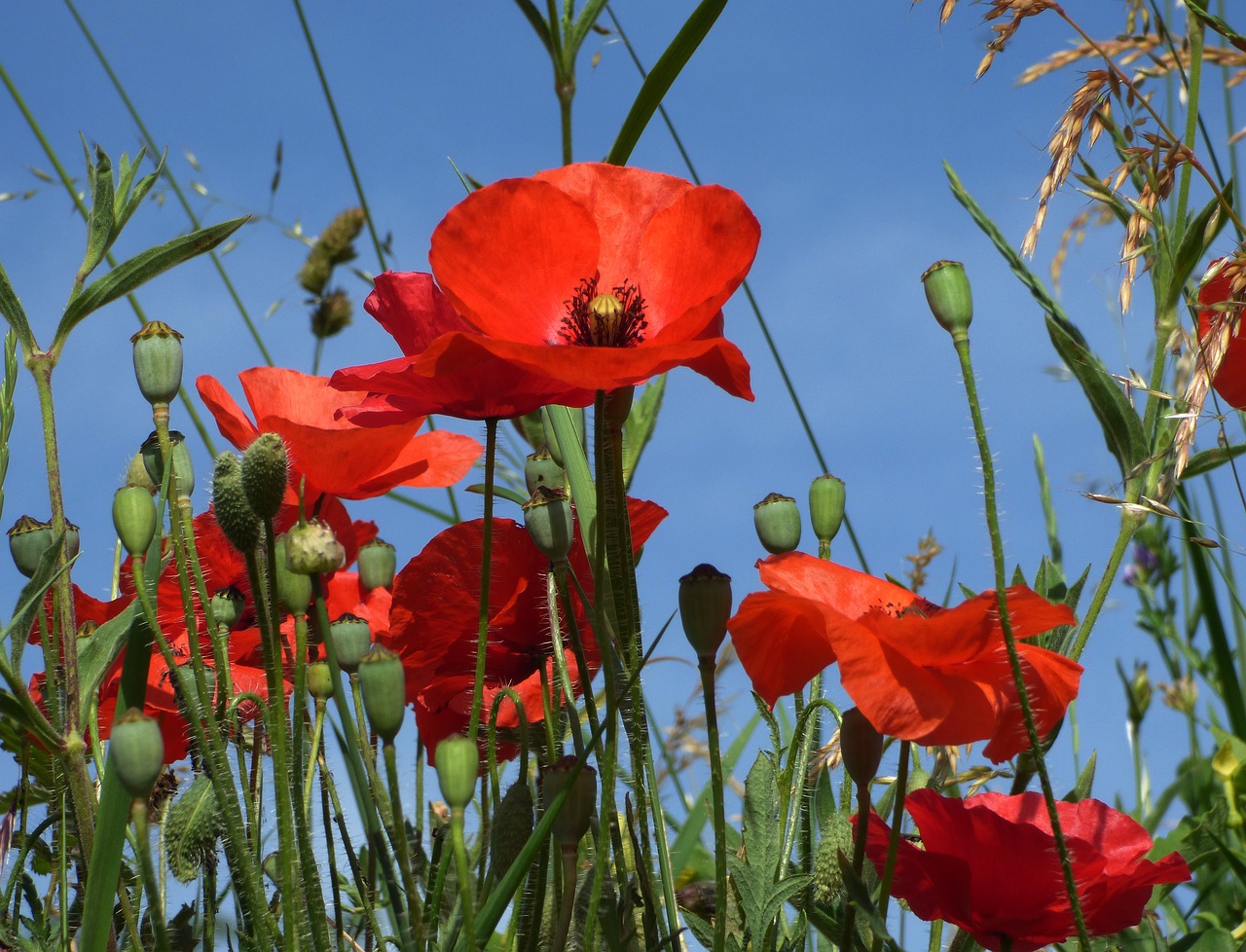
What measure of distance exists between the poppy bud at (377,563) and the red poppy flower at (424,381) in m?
0.25

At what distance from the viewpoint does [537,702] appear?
4.05 feet

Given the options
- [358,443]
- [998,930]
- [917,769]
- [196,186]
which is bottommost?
[998,930]

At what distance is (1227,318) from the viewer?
1089 mm

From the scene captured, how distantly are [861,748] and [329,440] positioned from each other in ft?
1.88

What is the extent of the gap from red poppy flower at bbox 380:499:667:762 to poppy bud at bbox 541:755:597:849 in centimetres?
25

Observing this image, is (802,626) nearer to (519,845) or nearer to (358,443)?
(519,845)

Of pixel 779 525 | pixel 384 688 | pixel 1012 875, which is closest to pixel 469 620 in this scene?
pixel 779 525

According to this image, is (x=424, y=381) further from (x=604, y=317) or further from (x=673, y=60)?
(x=673, y=60)

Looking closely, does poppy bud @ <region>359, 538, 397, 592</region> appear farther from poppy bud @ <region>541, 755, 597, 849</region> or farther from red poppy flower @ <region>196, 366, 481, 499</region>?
poppy bud @ <region>541, 755, 597, 849</region>

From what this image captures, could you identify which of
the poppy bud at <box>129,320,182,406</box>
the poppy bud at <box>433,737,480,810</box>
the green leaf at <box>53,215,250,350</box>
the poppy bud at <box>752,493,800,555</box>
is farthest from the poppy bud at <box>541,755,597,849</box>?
the green leaf at <box>53,215,250,350</box>

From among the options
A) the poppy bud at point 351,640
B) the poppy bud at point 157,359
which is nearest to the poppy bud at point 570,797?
the poppy bud at point 351,640

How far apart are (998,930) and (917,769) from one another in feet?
0.87

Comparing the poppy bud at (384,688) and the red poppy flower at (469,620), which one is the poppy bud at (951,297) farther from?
the poppy bud at (384,688)

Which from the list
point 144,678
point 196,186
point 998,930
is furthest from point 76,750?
point 196,186
